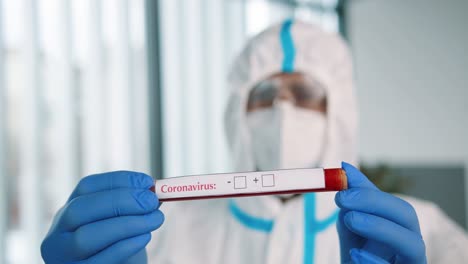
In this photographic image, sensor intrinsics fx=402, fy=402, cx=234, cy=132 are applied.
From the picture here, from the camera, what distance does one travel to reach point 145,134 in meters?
2.02

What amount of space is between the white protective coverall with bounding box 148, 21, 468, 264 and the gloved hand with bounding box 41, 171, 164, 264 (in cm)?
32

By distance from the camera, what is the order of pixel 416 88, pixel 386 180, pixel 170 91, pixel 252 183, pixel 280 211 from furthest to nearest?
pixel 416 88
pixel 386 180
pixel 170 91
pixel 280 211
pixel 252 183

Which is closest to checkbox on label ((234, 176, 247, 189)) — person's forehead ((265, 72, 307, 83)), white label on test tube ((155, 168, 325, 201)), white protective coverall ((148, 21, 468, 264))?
white label on test tube ((155, 168, 325, 201))

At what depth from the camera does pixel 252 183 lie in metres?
0.63

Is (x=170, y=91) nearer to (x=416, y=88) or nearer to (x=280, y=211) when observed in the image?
(x=280, y=211)

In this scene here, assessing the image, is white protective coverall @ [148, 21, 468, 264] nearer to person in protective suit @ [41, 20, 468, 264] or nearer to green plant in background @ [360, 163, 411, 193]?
person in protective suit @ [41, 20, 468, 264]

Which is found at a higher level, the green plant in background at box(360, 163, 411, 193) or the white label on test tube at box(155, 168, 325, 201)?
the white label on test tube at box(155, 168, 325, 201)

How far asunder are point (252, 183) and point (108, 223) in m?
0.26

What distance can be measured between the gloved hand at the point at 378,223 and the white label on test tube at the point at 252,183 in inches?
3.3

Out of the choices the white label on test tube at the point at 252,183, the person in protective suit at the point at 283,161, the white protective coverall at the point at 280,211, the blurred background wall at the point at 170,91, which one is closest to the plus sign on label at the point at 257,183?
the white label on test tube at the point at 252,183

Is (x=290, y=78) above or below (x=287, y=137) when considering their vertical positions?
above

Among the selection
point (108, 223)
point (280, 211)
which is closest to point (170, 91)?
point (280, 211)

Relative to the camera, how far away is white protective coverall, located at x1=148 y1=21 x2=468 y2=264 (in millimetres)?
982

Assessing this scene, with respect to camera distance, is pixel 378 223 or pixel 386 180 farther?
pixel 386 180
